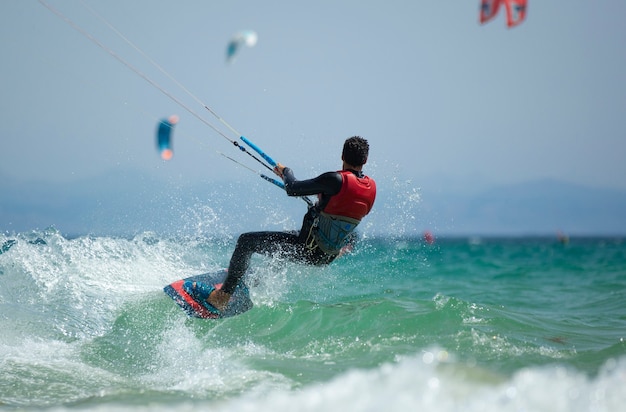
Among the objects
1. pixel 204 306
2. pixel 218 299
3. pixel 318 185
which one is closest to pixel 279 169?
pixel 318 185

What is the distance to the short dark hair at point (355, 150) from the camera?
23.2ft

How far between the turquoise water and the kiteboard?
0.43ft

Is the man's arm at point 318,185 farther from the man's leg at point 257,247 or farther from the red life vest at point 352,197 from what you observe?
the man's leg at point 257,247

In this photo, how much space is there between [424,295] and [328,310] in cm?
441

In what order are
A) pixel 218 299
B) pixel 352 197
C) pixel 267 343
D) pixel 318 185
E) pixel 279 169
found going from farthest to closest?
1. pixel 218 299
2. pixel 267 343
3. pixel 279 169
4. pixel 352 197
5. pixel 318 185

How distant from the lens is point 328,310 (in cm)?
873

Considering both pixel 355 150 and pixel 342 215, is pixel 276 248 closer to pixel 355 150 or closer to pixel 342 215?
pixel 342 215

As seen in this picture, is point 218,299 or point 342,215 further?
point 218,299

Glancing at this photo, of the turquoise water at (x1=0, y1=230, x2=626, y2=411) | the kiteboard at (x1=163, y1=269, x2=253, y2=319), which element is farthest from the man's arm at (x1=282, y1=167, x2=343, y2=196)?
the kiteboard at (x1=163, y1=269, x2=253, y2=319)

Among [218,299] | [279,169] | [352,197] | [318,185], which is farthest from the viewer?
[218,299]

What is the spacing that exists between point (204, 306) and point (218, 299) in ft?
0.66

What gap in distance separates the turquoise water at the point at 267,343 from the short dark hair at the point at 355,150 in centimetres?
155

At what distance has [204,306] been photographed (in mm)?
7805

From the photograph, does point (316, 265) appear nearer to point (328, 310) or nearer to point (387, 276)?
point (328, 310)
